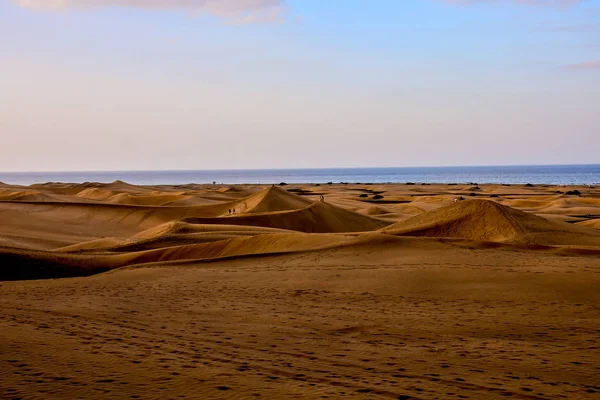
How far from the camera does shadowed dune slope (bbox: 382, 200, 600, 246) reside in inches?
962

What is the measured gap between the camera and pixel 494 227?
25000 millimetres

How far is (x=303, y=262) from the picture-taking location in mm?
19484

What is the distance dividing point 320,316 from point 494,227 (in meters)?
14.5

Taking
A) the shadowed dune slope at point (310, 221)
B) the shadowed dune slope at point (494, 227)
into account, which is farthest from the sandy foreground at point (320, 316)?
the shadowed dune slope at point (310, 221)

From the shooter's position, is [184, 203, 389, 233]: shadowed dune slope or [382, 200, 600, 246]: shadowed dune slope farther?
[184, 203, 389, 233]: shadowed dune slope

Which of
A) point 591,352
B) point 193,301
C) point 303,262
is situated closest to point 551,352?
point 591,352

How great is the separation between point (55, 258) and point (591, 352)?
17.0 meters

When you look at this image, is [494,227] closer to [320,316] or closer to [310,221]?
[310,221]

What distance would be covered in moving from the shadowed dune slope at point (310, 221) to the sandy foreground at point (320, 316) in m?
Answer: 8.15

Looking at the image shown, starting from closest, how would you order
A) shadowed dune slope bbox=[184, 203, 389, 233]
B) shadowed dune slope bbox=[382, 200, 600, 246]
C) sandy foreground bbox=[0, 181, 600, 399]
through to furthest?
sandy foreground bbox=[0, 181, 600, 399] → shadowed dune slope bbox=[382, 200, 600, 246] → shadowed dune slope bbox=[184, 203, 389, 233]

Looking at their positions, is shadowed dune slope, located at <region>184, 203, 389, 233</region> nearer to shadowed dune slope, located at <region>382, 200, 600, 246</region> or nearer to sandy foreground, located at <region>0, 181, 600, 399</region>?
sandy foreground, located at <region>0, 181, 600, 399</region>

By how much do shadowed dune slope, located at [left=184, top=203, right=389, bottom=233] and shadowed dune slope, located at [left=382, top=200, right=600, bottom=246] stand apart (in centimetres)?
939

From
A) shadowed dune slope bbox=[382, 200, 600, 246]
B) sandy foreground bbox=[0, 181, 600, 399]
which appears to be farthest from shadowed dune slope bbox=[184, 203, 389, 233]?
shadowed dune slope bbox=[382, 200, 600, 246]

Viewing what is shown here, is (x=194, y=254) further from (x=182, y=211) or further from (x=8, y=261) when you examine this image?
(x=182, y=211)
